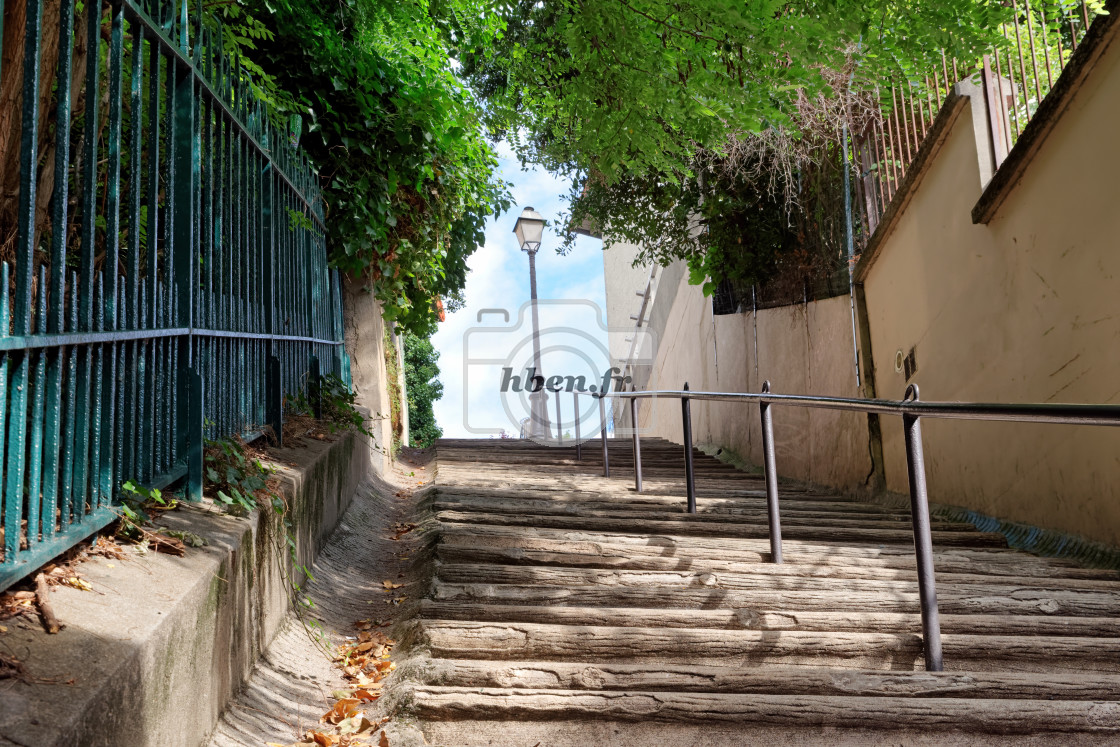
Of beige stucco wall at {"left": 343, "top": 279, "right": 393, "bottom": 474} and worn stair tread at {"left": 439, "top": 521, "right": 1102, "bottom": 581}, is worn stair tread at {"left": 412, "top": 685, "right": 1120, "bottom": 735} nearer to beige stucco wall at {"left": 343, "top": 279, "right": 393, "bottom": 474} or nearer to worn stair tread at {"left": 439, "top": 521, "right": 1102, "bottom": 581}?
worn stair tread at {"left": 439, "top": 521, "right": 1102, "bottom": 581}

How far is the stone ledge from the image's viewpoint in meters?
1.41

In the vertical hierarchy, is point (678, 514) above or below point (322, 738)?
above

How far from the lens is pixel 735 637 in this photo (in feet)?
9.84

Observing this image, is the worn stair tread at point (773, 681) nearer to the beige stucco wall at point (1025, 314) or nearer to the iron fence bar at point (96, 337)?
the iron fence bar at point (96, 337)

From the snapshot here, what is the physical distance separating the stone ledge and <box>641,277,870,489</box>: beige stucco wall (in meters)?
5.54

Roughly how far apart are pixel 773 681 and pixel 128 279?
2.25m

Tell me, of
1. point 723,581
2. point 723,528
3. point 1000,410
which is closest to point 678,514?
point 723,528

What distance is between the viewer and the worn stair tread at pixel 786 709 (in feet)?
8.05

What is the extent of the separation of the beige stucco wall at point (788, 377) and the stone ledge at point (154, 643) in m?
5.54

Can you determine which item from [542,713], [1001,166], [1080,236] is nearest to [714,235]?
[1001,166]

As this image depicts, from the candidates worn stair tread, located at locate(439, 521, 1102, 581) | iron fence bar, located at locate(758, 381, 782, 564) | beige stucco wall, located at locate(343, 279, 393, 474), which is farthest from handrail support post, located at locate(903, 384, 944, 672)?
beige stucco wall, located at locate(343, 279, 393, 474)

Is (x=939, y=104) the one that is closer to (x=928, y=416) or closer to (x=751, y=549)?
(x=751, y=549)

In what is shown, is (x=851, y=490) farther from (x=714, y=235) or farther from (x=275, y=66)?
(x=275, y=66)

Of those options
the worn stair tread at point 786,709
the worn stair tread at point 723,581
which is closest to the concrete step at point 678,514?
the worn stair tread at point 723,581
